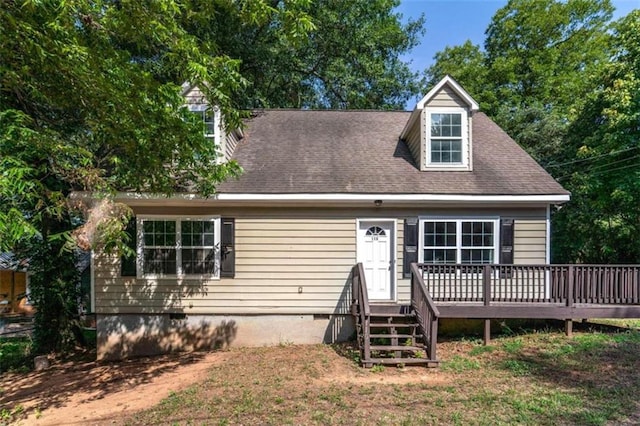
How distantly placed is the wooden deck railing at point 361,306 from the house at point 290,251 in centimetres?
29

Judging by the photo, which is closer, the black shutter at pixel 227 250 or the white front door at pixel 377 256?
the black shutter at pixel 227 250

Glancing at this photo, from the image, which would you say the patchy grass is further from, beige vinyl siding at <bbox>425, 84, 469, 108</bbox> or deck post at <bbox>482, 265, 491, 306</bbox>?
beige vinyl siding at <bbox>425, 84, 469, 108</bbox>

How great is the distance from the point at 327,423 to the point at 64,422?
144 inches

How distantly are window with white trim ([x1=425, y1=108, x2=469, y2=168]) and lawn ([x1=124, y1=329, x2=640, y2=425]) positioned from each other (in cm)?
420

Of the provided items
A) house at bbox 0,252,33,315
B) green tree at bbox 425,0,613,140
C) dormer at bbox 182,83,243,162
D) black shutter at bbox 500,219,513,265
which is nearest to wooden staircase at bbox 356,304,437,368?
black shutter at bbox 500,219,513,265

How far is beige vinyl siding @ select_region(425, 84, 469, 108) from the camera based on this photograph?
26.8 ft

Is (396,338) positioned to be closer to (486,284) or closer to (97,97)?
(486,284)

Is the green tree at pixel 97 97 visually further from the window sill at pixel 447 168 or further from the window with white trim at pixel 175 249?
the window sill at pixel 447 168

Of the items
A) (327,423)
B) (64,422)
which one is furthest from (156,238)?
(327,423)

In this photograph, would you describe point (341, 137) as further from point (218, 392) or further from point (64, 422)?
point (64, 422)

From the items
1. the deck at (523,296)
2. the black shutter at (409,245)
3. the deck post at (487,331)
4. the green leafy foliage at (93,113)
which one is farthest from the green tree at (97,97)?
the deck post at (487,331)

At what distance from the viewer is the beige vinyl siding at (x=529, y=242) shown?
7641 millimetres

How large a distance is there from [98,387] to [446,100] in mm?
9261

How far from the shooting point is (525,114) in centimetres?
1705
